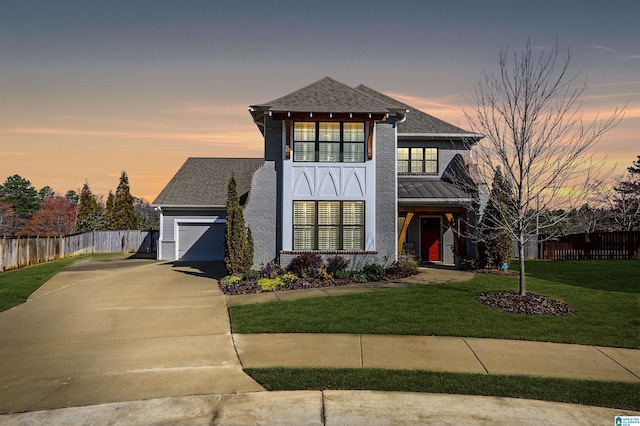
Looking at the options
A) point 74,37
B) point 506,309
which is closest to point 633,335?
point 506,309

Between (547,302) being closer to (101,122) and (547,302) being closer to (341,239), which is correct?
(341,239)

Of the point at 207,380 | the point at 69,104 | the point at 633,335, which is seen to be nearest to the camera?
the point at 207,380

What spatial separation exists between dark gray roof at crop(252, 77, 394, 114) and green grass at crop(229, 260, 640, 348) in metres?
7.52

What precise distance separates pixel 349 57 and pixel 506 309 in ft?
39.4

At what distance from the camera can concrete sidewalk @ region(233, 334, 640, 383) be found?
681 cm

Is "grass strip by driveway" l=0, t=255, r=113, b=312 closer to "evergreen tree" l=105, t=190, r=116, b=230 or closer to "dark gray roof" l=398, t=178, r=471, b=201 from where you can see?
"dark gray roof" l=398, t=178, r=471, b=201

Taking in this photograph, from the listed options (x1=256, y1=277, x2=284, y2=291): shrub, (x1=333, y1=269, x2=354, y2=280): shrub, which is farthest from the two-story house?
(x1=256, y1=277, x2=284, y2=291): shrub

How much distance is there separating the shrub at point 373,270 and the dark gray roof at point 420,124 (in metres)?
7.46

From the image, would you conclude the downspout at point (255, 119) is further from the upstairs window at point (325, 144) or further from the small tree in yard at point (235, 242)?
the small tree in yard at point (235, 242)

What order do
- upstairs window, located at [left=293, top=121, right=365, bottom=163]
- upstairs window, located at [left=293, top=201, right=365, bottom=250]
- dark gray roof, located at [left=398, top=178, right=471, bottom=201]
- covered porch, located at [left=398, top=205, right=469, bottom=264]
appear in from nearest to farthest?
upstairs window, located at [left=293, top=201, right=365, bottom=250], upstairs window, located at [left=293, top=121, right=365, bottom=163], dark gray roof, located at [left=398, top=178, right=471, bottom=201], covered porch, located at [left=398, top=205, right=469, bottom=264]

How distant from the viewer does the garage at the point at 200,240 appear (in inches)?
1037

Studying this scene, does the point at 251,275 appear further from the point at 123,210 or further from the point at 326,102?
the point at 123,210

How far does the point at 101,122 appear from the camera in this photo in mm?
21438

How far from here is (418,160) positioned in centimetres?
2077
